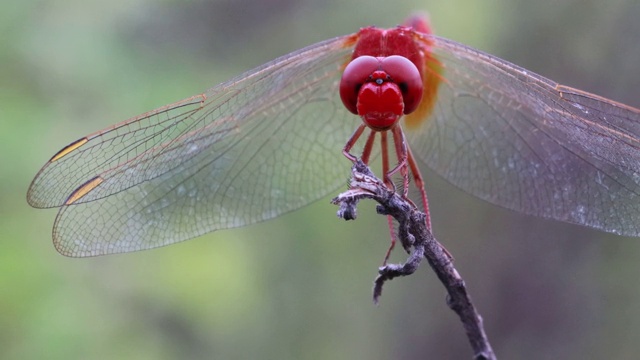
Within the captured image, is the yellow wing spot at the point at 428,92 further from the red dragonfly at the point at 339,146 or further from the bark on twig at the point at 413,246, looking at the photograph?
the bark on twig at the point at 413,246

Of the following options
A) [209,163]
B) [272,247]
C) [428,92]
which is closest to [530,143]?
[428,92]

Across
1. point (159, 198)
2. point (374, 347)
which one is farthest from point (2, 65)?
point (374, 347)

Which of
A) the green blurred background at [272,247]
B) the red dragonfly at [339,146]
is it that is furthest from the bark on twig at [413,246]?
the green blurred background at [272,247]

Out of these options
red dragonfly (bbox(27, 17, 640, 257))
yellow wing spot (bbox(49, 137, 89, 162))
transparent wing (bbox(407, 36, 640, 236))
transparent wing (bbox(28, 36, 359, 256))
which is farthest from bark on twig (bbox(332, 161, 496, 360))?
yellow wing spot (bbox(49, 137, 89, 162))

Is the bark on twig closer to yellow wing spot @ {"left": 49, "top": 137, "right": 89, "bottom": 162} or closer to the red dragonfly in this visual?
the red dragonfly

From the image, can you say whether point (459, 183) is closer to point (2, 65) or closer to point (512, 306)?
point (512, 306)

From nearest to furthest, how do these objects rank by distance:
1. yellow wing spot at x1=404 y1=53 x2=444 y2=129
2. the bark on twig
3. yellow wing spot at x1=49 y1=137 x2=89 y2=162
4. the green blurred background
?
the bark on twig < yellow wing spot at x1=49 y1=137 x2=89 y2=162 < yellow wing spot at x1=404 y1=53 x2=444 y2=129 < the green blurred background

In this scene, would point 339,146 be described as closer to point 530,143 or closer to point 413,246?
point 530,143
